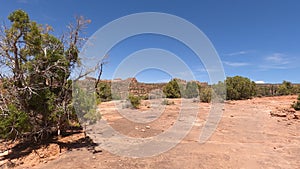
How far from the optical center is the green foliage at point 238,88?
111 ft

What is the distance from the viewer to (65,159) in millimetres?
6336

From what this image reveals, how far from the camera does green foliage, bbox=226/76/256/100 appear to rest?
33875 mm

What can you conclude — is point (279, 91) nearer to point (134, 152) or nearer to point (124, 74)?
point (124, 74)

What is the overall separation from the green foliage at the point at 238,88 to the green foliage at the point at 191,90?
555 centimetres

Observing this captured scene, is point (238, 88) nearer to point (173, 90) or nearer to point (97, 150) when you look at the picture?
point (173, 90)

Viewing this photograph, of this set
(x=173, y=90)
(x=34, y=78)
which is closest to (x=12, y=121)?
(x=34, y=78)

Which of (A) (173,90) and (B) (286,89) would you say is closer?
(A) (173,90)

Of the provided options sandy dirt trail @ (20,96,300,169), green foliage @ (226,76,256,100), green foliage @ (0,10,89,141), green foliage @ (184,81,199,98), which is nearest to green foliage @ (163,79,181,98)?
green foliage @ (184,81,199,98)

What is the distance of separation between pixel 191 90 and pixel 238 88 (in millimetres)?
8061

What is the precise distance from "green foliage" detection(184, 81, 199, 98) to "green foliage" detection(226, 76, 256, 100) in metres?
5.55

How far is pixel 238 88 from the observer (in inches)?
1336

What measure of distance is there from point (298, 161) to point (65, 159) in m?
Answer: 7.08

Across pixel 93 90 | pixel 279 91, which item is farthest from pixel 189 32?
pixel 279 91

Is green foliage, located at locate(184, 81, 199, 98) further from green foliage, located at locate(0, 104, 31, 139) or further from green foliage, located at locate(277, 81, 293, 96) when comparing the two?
green foliage, located at locate(0, 104, 31, 139)
